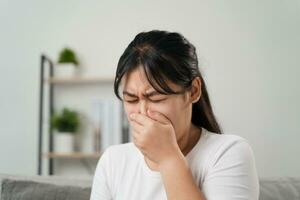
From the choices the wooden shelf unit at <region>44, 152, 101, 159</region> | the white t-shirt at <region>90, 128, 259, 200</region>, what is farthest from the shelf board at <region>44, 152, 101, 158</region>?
the white t-shirt at <region>90, 128, 259, 200</region>

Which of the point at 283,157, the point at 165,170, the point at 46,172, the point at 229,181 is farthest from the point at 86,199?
the point at 283,157

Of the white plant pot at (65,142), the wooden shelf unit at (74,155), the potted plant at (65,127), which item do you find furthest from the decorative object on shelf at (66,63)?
the wooden shelf unit at (74,155)

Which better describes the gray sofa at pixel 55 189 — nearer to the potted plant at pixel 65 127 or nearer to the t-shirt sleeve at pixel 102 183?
the t-shirt sleeve at pixel 102 183

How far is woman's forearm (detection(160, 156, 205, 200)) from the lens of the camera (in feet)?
2.81

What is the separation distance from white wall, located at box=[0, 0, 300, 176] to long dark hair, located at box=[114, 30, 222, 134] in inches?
47.1

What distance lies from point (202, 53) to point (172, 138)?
1348mm

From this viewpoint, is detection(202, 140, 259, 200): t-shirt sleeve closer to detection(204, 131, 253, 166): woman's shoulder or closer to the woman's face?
detection(204, 131, 253, 166): woman's shoulder

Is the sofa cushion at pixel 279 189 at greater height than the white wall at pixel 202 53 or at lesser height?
lesser

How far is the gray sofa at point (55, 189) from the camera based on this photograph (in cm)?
125

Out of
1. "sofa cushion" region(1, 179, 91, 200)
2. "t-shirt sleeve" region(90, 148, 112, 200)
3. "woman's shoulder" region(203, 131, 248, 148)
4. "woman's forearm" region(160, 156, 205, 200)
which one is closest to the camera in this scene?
"woman's forearm" region(160, 156, 205, 200)

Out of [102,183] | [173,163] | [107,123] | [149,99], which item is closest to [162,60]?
[149,99]

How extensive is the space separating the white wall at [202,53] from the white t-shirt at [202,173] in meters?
1.17

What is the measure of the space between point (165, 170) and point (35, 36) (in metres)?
1.68

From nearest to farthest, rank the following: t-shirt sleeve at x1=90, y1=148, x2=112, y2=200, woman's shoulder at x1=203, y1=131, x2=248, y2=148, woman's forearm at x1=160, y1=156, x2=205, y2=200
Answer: woman's forearm at x1=160, y1=156, x2=205, y2=200 < woman's shoulder at x1=203, y1=131, x2=248, y2=148 < t-shirt sleeve at x1=90, y1=148, x2=112, y2=200
